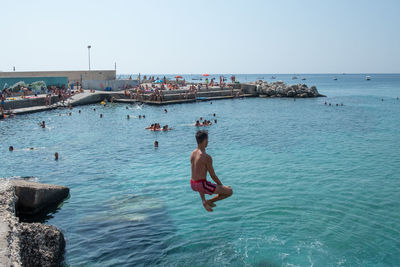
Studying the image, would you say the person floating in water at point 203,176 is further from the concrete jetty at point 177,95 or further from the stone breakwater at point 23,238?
the concrete jetty at point 177,95

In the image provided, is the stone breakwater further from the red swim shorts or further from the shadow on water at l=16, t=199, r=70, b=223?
the red swim shorts

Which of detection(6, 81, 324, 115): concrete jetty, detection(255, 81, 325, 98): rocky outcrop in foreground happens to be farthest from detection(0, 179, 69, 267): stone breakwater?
detection(255, 81, 325, 98): rocky outcrop in foreground

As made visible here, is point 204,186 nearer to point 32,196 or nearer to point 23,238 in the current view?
point 23,238

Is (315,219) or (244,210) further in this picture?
(244,210)

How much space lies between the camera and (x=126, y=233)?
11.0 m

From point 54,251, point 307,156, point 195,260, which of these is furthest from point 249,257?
point 307,156

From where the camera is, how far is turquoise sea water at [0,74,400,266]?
32.7 ft

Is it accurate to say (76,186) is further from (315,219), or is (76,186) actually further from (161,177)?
(315,219)

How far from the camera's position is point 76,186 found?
15.7 meters

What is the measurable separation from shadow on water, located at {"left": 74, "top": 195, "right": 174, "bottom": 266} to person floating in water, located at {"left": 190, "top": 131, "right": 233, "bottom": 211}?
3902 millimetres

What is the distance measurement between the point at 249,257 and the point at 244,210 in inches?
130

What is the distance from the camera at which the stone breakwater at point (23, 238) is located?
7008 millimetres

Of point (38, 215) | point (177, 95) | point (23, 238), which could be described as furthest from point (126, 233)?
point (177, 95)

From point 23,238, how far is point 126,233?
11.2ft
